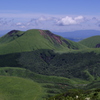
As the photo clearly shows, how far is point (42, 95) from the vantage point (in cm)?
16950

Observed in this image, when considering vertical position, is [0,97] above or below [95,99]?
below

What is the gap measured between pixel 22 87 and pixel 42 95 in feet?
100

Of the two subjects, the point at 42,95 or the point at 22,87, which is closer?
the point at 42,95

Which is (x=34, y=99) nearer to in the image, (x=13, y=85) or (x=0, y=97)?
(x=0, y=97)

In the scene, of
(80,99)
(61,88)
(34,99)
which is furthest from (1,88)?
(80,99)

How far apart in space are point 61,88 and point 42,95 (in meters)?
34.8

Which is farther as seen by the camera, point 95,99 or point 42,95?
point 42,95

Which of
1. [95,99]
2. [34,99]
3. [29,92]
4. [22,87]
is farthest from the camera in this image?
[22,87]

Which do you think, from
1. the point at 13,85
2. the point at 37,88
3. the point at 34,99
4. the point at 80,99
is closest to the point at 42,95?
the point at 34,99

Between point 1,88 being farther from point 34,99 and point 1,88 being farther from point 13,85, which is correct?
point 34,99

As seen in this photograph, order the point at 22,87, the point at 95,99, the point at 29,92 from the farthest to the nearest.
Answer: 1. the point at 22,87
2. the point at 29,92
3. the point at 95,99

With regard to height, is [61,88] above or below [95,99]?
below

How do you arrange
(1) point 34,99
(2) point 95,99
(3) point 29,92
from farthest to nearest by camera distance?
(3) point 29,92
(1) point 34,99
(2) point 95,99

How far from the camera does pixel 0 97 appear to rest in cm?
16300
